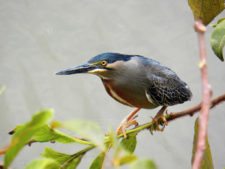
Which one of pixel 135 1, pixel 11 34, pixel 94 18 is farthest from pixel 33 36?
pixel 135 1

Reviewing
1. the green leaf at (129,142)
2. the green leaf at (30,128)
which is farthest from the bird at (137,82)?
the green leaf at (30,128)

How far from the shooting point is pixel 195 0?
0.25m

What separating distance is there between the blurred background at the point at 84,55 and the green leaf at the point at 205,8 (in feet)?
2.65

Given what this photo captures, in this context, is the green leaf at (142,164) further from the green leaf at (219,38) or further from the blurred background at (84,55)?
the blurred background at (84,55)

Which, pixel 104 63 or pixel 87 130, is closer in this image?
pixel 87 130

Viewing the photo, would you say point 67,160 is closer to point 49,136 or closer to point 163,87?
point 49,136

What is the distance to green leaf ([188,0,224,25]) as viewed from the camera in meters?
0.25

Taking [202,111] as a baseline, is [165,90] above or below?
below

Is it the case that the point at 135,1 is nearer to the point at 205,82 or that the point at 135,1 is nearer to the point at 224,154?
the point at 224,154

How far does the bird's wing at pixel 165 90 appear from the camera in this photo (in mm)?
416

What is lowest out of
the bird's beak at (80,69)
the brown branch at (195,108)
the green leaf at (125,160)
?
the bird's beak at (80,69)

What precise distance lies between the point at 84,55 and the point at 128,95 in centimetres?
69

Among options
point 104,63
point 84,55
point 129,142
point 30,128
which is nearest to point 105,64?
point 104,63

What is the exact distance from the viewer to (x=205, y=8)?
254 millimetres
